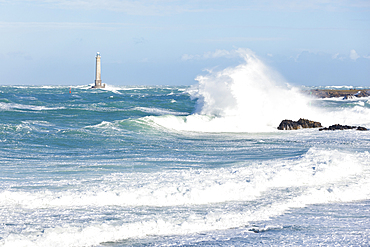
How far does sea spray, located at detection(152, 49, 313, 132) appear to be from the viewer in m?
17.9

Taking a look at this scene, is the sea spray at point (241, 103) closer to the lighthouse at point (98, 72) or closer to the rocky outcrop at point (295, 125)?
the rocky outcrop at point (295, 125)

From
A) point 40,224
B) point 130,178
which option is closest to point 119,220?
point 40,224

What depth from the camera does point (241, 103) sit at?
66.4 feet

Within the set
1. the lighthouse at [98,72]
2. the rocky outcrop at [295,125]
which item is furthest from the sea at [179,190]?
the lighthouse at [98,72]

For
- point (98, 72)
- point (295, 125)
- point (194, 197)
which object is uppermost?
point (98, 72)

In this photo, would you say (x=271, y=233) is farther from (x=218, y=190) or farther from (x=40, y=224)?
(x=40, y=224)

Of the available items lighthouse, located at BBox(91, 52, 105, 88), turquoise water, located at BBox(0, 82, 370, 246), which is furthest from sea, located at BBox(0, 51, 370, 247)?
lighthouse, located at BBox(91, 52, 105, 88)

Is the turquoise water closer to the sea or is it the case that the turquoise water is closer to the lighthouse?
the sea

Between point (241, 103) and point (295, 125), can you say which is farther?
point (241, 103)

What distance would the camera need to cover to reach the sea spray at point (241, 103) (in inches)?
704

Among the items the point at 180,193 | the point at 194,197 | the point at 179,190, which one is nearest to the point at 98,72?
the point at 179,190

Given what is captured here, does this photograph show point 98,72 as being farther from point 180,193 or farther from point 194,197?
point 194,197

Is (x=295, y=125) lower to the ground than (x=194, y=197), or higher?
higher

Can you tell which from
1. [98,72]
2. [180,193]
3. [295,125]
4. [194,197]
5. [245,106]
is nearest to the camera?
[194,197]
